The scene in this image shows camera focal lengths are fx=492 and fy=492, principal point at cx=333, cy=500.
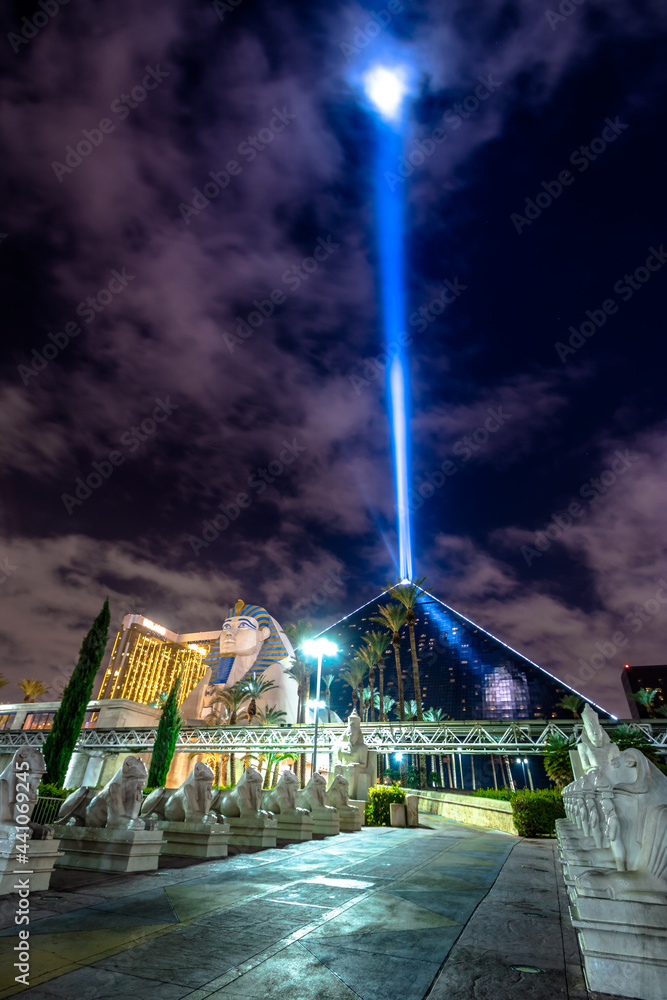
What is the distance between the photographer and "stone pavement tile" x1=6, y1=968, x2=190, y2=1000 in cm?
293

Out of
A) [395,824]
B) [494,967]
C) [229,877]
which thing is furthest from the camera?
[395,824]

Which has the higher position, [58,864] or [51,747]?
[51,747]

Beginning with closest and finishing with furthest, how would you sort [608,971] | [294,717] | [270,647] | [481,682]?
[608,971] → [294,717] → [270,647] → [481,682]

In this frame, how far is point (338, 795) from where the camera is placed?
14.8 m

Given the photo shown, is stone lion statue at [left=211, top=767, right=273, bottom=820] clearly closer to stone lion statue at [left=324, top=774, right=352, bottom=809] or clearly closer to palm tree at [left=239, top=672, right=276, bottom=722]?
stone lion statue at [left=324, top=774, right=352, bottom=809]

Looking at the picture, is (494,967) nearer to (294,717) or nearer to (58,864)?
(58,864)

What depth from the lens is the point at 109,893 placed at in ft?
18.0

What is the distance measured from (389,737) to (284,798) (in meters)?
12.8

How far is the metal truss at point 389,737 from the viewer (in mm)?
20375

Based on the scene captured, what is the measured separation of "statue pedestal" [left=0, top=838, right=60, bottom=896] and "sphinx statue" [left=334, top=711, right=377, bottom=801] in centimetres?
1242

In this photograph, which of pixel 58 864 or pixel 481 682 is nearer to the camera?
pixel 58 864

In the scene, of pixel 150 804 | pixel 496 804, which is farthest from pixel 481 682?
pixel 150 804

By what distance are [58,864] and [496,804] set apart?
15.4 metres

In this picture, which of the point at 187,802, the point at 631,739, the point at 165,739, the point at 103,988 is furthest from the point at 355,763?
the point at 103,988
